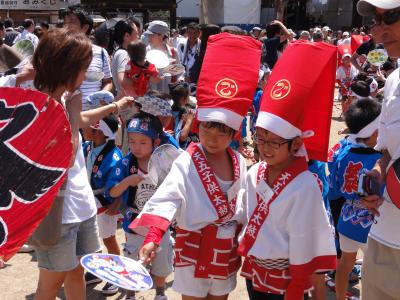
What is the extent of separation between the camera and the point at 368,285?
2.01 meters

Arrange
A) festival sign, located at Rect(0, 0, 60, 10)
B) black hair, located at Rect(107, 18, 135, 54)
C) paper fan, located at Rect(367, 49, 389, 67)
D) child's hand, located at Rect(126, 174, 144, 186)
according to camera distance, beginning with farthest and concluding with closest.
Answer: festival sign, located at Rect(0, 0, 60, 10)
paper fan, located at Rect(367, 49, 389, 67)
black hair, located at Rect(107, 18, 135, 54)
child's hand, located at Rect(126, 174, 144, 186)

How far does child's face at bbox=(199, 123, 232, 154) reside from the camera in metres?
2.18

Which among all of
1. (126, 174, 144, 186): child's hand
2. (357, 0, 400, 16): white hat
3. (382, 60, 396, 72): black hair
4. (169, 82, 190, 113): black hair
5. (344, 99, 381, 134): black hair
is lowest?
(382, 60, 396, 72): black hair

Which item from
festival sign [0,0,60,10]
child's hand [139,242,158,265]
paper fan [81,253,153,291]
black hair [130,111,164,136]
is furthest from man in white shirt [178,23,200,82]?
festival sign [0,0,60,10]

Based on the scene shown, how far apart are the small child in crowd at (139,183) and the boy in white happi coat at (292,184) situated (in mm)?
968

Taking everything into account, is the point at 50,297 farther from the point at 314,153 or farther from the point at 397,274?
the point at 397,274

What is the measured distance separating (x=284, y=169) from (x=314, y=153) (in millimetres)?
147

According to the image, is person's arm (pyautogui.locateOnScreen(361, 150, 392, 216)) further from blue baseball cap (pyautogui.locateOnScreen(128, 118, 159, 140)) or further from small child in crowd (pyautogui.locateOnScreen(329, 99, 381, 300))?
blue baseball cap (pyautogui.locateOnScreen(128, 118, 159, 140))

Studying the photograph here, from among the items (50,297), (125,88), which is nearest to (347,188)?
(50,297)

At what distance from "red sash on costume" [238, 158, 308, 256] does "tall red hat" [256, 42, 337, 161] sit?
0.41 feet

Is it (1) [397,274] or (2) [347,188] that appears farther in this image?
(2) [347,188]

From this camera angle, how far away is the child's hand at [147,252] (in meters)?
1.80

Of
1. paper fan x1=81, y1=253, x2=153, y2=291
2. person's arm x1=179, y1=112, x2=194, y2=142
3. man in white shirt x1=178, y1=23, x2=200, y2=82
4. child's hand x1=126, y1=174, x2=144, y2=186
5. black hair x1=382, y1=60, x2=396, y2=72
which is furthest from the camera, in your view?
black hair x1=382, y1=60, x2=396, y2=72

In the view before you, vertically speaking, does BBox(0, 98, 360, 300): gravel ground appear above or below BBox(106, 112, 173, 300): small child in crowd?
below
